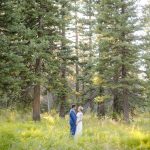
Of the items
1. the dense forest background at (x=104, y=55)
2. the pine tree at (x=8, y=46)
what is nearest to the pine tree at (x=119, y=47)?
the dense forest background at (x=104, y=55)

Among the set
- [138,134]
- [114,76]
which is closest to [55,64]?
[114,76]

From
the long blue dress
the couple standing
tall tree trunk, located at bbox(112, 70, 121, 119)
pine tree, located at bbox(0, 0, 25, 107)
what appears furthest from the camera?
tall tree trunk, located at bbox(112, 70, 121, 119)

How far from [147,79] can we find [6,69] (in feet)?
37.7

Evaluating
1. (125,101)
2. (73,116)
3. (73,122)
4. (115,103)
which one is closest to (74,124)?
(73,122)

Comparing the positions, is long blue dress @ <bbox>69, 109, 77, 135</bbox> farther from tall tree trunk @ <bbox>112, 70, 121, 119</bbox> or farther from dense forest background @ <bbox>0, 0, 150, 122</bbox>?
tall tree trunk @ <bbox>112, 70, 121, 119</bbox>

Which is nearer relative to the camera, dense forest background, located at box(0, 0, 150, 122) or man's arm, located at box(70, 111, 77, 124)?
man's arm, located at box(70, 111, 77, 124)

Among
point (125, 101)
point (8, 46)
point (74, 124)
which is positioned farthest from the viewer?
point (125, 101)

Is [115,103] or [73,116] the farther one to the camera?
[115,103]

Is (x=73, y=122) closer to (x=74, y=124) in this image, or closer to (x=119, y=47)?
(x=74, y=124)

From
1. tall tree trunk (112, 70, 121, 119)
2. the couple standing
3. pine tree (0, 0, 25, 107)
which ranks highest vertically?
pine tree (0, 0, 25, 107)

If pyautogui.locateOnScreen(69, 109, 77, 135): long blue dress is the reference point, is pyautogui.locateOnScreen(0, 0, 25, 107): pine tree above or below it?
above

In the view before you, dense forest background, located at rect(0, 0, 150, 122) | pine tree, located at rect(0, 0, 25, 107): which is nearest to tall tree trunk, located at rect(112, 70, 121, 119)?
dense forest background, located at rect(0, 0, 150, 122)

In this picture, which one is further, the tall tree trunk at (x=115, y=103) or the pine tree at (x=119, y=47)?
the tall tree trunk at (x=115, y=103)

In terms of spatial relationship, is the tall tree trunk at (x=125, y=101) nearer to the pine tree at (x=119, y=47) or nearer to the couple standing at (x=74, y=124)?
the pine tree at (x=119, y=47)
